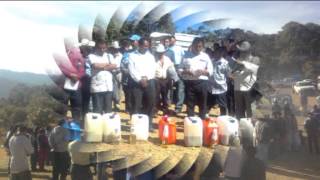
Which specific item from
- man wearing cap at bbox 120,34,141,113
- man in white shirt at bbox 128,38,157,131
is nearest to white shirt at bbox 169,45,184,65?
man in white shirt at bbox 128,38,157,131

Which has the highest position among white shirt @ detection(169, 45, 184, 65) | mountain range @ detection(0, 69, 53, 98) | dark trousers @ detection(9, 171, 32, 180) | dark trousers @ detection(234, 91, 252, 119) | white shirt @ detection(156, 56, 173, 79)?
white shirt @ detection(169, 45, 184, 65)

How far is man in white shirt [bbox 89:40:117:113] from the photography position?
17.1 feet

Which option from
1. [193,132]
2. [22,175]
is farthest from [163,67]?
[22,175]

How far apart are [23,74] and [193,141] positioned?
1908 millimetres

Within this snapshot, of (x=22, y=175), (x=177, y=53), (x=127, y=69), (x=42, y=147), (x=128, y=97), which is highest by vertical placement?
(x=177, y=53)

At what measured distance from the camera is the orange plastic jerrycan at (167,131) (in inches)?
205

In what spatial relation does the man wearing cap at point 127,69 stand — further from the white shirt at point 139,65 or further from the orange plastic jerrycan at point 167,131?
the orange plastic jerrycan at point 167,131

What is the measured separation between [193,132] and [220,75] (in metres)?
0.81

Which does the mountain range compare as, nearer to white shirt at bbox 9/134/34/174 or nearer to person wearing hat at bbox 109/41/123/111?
white shirt at bbox 9/134/34/174

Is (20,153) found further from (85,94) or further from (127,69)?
(127,69)

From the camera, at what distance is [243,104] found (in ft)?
18.2

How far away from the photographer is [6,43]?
195 inches

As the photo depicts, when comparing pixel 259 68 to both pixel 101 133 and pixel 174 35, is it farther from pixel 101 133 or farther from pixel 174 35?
pixel 101 133

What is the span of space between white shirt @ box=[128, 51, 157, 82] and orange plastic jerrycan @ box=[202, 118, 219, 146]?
2.81 feet
